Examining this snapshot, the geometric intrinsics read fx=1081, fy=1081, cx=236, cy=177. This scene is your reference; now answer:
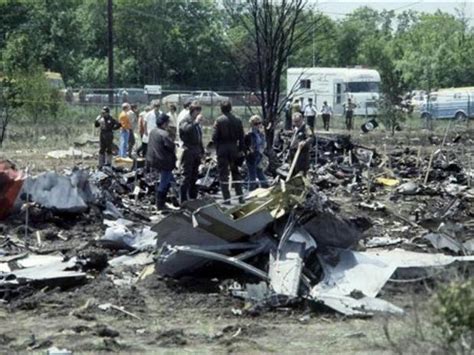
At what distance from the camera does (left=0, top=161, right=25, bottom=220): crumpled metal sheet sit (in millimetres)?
16594

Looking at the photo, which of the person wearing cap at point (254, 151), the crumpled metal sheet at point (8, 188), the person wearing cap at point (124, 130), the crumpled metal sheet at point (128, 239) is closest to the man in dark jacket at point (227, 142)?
the person wearing cap at point (254, 151)

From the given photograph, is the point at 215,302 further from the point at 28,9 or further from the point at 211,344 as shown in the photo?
the point at 28,9

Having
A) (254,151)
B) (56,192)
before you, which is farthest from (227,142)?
(56,192)

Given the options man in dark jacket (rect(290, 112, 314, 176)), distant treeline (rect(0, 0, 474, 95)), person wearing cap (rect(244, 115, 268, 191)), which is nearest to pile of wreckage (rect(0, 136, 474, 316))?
man in dark jacket (rect(290, 112, 314, 176))

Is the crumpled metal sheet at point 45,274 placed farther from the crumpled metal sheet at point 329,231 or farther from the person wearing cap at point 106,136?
the person wearing cap at point 106,136

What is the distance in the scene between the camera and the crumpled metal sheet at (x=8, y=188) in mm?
16594

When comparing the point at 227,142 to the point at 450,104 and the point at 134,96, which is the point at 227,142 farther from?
the point at 450,104

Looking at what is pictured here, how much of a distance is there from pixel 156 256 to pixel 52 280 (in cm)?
121

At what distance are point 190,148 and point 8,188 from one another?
3213 millimetres

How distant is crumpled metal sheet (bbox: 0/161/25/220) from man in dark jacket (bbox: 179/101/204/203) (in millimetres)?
2878

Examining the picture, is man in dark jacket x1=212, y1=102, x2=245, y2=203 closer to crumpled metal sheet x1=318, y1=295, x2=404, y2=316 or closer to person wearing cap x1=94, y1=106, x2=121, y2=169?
person wearing cap x1=94, y1=106, x2=121, y2=169

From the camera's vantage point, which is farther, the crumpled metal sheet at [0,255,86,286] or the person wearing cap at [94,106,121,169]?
the person wearing cap at [94,106,121,169]

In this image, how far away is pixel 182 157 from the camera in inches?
720

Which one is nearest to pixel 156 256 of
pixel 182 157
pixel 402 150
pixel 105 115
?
pixel 182 157
